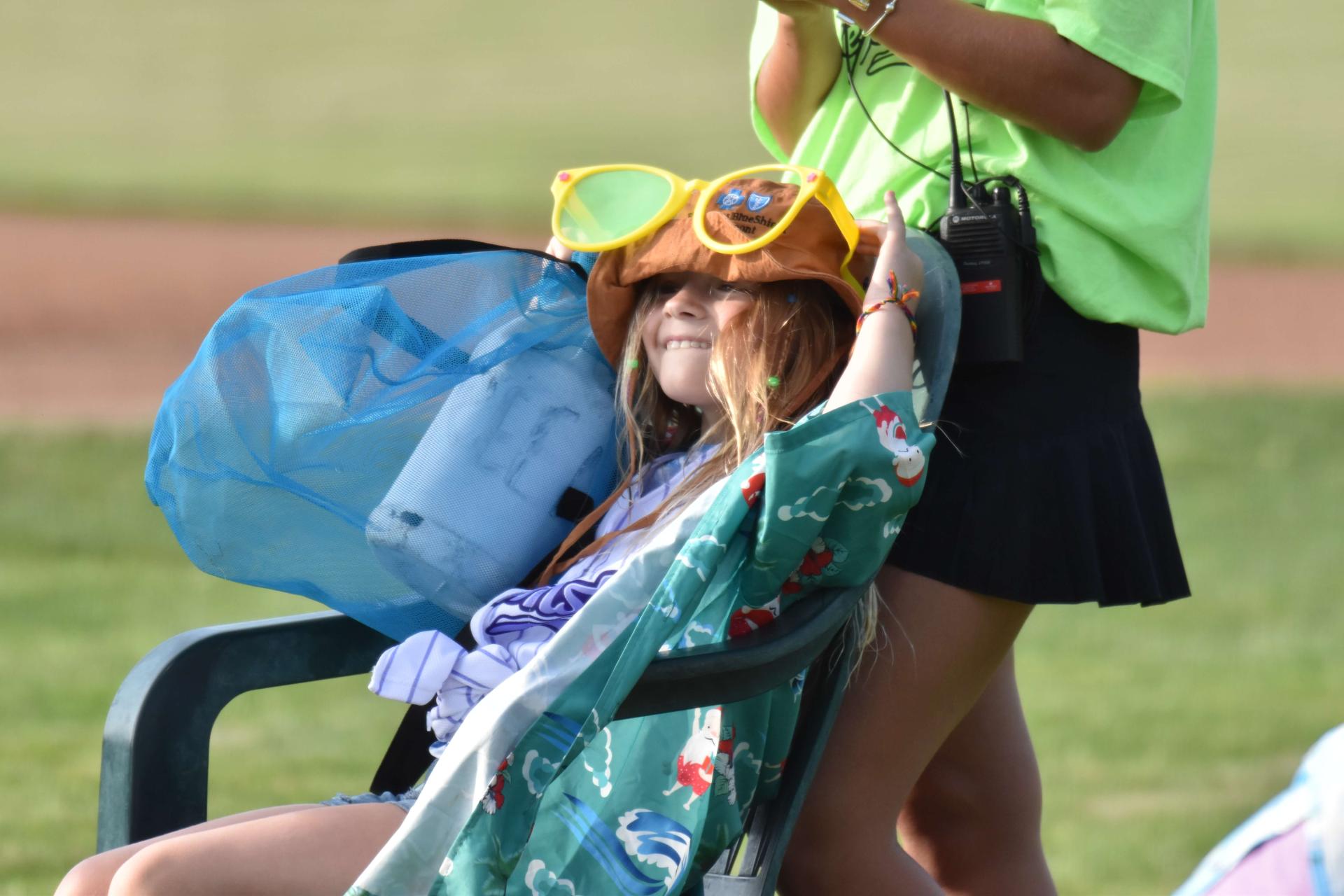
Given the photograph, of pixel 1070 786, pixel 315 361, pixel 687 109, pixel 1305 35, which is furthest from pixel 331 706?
Answer: pixel 1305 35

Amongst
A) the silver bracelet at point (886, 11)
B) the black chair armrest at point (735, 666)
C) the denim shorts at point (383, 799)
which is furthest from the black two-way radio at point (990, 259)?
the denim shorts at point (383, 799)

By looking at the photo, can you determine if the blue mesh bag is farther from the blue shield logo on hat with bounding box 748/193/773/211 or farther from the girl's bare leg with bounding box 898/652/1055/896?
the girl's bare leg with bounding box 898/652/1055/896

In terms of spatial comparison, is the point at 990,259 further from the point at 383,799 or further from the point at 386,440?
the point at 383,799

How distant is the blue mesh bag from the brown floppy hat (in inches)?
7.7

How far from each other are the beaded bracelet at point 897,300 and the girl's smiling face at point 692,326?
24cm

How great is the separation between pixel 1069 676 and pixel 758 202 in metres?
3.21

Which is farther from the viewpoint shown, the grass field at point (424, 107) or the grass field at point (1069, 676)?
the grass field at point (424, 107)

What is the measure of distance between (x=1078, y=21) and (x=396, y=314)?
0.90m

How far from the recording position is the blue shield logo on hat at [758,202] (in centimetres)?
195

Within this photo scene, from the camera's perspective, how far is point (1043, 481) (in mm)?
1806

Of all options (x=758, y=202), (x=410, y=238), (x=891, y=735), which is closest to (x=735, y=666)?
(x=891, y=735)

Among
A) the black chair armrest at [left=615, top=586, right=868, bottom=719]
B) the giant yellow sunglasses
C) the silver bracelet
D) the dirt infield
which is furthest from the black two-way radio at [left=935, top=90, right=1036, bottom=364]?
the dirt infield

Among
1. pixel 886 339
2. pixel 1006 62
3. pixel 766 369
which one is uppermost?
pixel 1006 62

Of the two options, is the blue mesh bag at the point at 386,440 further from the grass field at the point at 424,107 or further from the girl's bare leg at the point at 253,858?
the grass field at the point at 424,107
